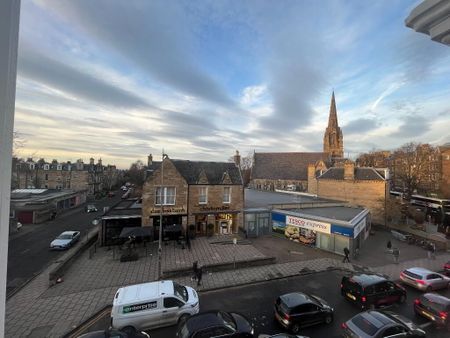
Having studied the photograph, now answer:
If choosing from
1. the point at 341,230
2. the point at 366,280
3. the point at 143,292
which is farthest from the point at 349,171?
the point at 143,292

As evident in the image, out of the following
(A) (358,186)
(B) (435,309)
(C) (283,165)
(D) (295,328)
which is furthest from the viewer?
(C) (283,165)

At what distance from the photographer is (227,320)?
1052 cm

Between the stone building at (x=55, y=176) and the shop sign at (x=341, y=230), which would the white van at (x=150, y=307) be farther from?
the stone building at (x=55, y=176)

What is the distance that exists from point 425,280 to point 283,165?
5428 centimetres

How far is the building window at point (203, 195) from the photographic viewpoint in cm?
2696

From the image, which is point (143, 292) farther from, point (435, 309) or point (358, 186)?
point (358, 186)

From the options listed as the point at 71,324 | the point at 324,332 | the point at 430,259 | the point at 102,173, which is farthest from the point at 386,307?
the point at 102,173

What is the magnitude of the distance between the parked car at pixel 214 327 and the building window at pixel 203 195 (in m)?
16.6

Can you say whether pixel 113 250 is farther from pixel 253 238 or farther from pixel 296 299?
pixel 296 299

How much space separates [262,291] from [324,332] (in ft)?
14.4

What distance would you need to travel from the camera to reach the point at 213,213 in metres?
27.1

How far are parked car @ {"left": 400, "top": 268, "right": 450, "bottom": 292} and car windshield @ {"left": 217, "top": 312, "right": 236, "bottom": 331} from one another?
13.1 metres

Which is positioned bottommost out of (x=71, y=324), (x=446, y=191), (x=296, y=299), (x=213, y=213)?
(x=71, y=324)

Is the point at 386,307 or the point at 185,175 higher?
the point at 185,175
